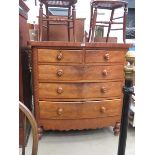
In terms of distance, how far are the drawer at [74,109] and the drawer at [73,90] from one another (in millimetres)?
67

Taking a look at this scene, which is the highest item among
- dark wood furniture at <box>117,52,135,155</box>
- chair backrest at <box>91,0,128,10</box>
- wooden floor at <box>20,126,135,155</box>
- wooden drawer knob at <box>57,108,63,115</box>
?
chair backrest at <box>91,0,128,10</box>

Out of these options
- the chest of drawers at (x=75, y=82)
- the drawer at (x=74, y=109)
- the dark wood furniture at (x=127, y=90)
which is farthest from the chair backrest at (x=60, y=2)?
the dark wood furniture at (x=127, y=90)

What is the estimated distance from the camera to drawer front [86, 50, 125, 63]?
76.8 inches

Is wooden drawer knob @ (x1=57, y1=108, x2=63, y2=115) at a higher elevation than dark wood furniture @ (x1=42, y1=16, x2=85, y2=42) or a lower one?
lower

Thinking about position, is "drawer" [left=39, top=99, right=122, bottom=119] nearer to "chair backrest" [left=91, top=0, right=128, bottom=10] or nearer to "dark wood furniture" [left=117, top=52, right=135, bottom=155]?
"chair backrest" [left=91, top=0, right=128, bottom=10]

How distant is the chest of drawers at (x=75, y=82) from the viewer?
191 cm

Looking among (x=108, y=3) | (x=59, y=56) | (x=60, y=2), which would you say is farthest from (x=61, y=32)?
(x=59, y=56)

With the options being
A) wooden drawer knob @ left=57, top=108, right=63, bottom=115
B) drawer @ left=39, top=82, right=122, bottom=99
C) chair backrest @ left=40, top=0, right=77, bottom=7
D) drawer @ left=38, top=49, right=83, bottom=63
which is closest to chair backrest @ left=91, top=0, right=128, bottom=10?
chair backrest @ left=40, top=0, right=77, bottom=7

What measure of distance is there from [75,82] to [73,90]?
7 centimetres

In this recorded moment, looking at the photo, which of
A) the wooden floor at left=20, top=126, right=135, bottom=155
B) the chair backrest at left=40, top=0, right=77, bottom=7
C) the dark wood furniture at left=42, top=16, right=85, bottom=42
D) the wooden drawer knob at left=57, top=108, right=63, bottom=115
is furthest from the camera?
the dark wood furniture at left=42, top=16, right=85, bottom=42

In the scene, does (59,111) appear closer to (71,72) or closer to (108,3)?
(71,72)

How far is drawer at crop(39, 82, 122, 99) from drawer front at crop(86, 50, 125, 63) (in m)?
0.22
